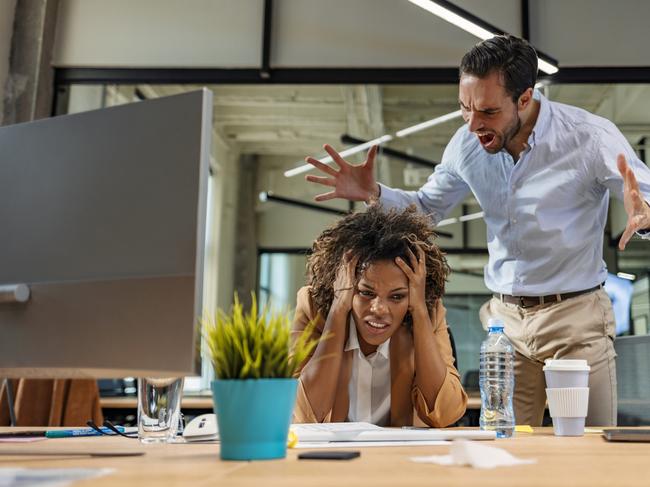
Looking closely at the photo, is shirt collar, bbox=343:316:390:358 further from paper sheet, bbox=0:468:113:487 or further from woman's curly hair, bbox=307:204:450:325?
paper sheet, bbox=0:468:113:487

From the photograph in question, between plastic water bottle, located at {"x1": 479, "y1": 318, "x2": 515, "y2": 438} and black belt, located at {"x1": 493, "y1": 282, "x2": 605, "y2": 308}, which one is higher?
black belt, located at {"x1": 493, "y1": 282, "x2": 605, "y2": 308}

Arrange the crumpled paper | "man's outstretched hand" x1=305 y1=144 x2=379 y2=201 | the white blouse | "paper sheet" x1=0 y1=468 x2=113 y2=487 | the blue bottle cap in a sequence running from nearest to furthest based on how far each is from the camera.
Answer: "paper sheet" x1=0 y1=468 x2=113 y2=487, the crumpled paper, the blue bottle cap, the white blouse, "man's outstretched hand" x1=305 y1=144 x2=379 y2=201

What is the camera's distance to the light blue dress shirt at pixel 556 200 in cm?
207

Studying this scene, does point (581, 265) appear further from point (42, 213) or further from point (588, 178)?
point (42, 213)

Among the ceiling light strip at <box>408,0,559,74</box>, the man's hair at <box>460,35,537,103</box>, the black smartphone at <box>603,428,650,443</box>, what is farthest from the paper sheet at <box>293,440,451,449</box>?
the ceiling light strip at <box>408,0,559,74</box>

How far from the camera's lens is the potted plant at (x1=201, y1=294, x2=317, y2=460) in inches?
32.9

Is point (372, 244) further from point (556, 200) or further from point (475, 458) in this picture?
point (475, 458)

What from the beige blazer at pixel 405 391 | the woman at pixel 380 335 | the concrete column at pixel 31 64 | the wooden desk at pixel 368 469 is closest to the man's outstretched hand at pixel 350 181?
the woman at pixel 380 335

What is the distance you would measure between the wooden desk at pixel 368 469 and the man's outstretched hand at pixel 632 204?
87 cm

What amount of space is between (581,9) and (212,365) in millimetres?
3049

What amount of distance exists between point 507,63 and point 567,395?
1.09 m

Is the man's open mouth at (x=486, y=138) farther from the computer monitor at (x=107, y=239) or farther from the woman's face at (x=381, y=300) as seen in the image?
the computer monitor at (x=107, y=239)

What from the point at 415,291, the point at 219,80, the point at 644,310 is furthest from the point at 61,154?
the point at 644,310

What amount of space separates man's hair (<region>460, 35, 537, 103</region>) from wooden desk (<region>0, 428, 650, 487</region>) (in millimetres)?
1268
